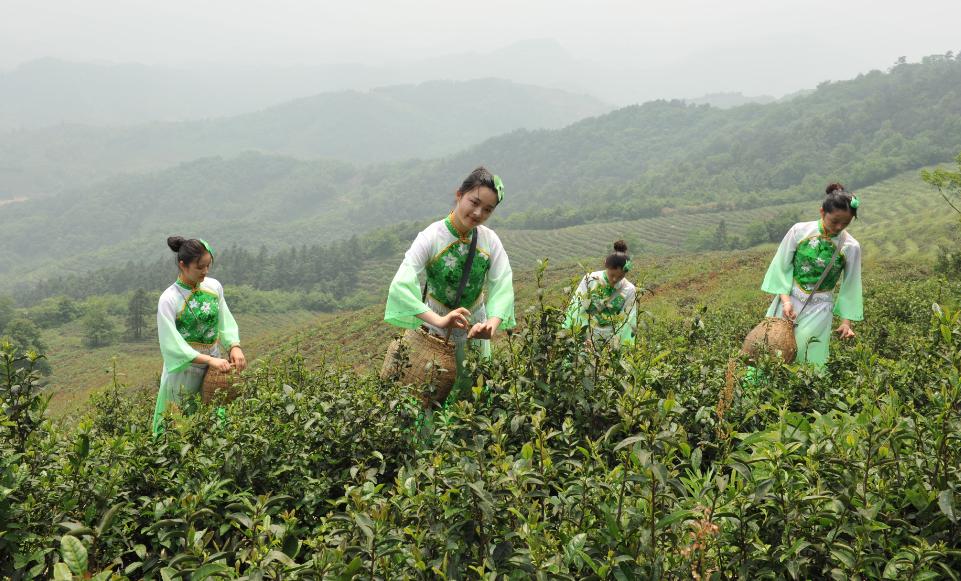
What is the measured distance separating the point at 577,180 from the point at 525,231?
76224 millimetres

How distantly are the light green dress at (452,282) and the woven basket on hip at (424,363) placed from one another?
0.32 feet

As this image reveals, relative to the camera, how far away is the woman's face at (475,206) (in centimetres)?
358

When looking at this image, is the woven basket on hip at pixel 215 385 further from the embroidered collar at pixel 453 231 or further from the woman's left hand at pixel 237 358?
the embroidered collar at pixel 453 231

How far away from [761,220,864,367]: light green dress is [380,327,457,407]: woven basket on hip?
345 centimetres

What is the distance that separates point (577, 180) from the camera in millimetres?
169125

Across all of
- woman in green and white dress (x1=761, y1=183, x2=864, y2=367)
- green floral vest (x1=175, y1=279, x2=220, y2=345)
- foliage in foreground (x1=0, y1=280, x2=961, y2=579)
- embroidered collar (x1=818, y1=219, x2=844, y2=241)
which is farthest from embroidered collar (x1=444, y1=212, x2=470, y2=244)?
embroidered collar (x1=818, y1=219, x2=844, y2=241)

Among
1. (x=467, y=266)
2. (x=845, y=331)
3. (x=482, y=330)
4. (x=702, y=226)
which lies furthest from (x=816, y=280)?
(x=702, y=226)

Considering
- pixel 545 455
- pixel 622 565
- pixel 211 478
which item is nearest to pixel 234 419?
pixel 211 478

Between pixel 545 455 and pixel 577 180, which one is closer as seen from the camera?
pixel 545 455

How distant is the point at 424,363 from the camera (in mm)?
3342

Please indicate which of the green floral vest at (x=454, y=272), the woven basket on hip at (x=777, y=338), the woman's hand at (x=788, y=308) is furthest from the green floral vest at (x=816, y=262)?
the green floral vest at (x=454, y=272)

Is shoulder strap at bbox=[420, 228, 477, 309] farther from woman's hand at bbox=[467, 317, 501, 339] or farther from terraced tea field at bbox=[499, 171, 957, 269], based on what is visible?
terraced tea field at bbox=[499, 171, 957, 269]

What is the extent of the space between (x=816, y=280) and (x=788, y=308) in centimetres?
40

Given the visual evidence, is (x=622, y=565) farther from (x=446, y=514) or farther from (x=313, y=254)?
(x=313, y=254)
